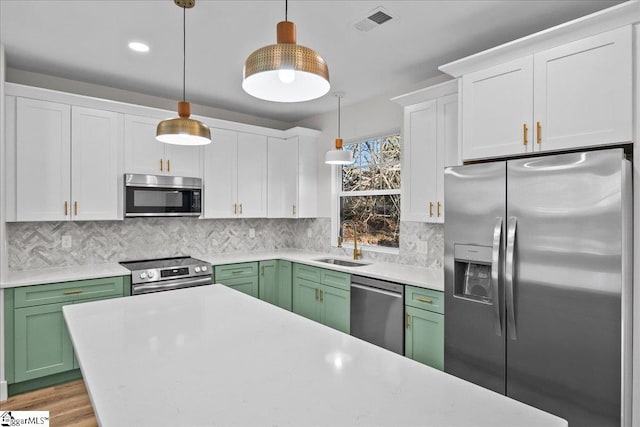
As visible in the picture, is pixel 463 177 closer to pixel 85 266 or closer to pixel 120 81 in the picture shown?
pixel 120 81

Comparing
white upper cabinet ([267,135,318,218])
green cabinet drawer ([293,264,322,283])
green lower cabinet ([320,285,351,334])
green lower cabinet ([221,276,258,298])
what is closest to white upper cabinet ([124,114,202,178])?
white upper cabinet ([267,135,318,218])

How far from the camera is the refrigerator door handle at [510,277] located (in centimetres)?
203

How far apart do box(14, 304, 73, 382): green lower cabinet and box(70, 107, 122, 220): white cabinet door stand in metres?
0.82

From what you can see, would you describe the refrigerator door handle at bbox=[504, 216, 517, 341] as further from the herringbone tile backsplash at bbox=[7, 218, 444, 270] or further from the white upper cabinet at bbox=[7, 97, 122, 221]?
the white upper cabinet at bbox=[7, 97, 122, 221]

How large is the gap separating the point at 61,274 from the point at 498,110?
3.54 metres

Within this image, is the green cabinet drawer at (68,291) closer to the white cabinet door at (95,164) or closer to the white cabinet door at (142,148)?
the white cabinet door at (95,164)

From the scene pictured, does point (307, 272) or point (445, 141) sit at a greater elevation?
point (445, 141)

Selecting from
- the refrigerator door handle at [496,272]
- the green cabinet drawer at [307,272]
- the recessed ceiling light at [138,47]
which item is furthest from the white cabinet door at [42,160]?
the refrigerator door handle at [496,272]

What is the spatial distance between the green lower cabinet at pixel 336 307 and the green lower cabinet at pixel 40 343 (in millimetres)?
2162

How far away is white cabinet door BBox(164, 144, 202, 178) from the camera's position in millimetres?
3686

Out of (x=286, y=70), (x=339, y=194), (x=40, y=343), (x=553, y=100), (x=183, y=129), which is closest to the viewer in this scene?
(x=286, y=70)

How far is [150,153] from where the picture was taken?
140 inches

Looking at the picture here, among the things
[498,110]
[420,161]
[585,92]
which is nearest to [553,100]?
[585,92]

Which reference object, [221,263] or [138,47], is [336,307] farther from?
[138,47]
